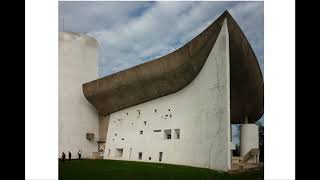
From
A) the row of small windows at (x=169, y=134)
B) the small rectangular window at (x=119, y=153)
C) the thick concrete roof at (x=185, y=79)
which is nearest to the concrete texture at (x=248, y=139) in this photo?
the thick concrete roof at (x=185, y=79)

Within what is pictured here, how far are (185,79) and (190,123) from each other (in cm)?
202

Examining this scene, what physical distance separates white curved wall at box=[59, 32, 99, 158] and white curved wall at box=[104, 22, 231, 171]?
1679mm

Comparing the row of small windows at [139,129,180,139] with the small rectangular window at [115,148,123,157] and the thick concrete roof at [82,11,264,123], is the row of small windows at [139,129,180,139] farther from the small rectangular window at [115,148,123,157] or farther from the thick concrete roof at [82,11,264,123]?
the small rectangular window at [115,148,123,157]

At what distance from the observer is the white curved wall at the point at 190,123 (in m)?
13.2

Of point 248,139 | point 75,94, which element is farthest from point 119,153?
point 248,139

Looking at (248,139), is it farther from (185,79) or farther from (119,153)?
(119,153)

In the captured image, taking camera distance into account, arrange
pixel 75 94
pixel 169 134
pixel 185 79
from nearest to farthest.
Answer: pixel 185 79 < pixel 169 134 < pixel 75 94

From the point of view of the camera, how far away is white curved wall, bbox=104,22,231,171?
43.5ft

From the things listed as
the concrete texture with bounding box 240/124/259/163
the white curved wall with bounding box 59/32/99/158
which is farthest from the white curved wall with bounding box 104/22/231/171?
the concrete texture with bounding box 240/124/259/163

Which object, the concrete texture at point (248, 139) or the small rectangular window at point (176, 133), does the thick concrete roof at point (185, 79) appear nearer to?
the concrete texture at point (248, 139)

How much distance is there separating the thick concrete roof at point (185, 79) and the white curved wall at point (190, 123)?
357 mm

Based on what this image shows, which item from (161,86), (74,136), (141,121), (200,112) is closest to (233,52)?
(200,112)

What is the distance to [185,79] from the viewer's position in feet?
53.6
